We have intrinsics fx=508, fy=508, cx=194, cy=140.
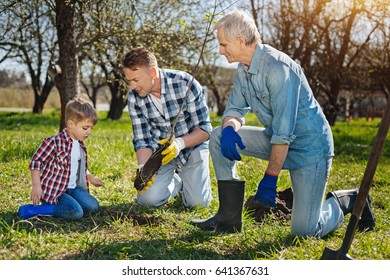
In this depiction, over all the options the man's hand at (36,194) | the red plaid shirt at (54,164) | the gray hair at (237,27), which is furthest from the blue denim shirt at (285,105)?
the man's hand at (36,194)

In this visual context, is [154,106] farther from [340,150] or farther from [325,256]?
[340,150]

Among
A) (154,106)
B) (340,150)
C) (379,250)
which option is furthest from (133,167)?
(340,150)

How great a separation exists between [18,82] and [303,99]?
19.5 meters

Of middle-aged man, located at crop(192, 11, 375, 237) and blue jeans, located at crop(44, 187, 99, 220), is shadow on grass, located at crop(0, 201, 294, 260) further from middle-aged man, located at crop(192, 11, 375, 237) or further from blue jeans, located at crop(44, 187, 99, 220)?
middle-aged man, located at crop(192, 11, 375, 237)

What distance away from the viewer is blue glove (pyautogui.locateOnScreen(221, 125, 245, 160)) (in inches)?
121

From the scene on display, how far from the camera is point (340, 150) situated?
8359 millimetres

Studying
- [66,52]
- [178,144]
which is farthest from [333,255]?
[66,52]

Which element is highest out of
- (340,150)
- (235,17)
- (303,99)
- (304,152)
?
(235,17)

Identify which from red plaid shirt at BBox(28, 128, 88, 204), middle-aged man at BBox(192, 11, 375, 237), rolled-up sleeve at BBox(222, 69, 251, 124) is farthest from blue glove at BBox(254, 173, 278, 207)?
red plaid shirt at BBox(28, 128, 88, 204)

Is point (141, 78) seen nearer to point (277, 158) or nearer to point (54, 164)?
point (54, 164)

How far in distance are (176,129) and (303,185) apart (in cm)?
139

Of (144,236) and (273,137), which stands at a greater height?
(273,137)

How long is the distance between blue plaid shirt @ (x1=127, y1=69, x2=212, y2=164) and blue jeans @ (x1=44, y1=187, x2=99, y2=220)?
0.63 m

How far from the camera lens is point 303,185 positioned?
315 cm
